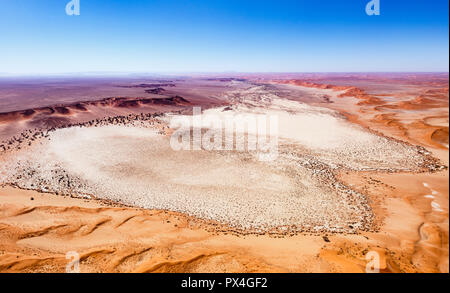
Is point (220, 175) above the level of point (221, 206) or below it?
above

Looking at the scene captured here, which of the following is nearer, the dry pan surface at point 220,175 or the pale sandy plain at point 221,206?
the pale sandy plain at point 221,206

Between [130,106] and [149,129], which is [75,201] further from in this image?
[130,106]

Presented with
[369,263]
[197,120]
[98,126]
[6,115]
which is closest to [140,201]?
[369,263]

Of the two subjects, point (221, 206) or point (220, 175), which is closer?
point (221, 206)

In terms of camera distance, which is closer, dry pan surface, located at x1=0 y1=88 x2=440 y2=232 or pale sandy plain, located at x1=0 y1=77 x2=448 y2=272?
pale sandy plain, located at x1=0 y1=77 x2=448 y2=272
